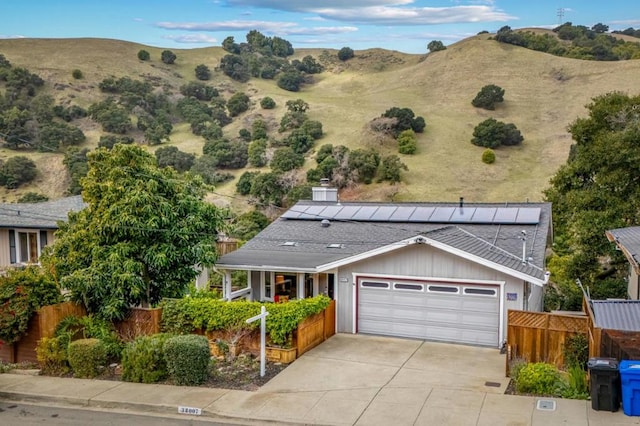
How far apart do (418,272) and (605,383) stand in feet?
23.2

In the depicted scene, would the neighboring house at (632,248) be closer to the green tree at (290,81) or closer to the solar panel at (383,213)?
the solar panel at (383,213)

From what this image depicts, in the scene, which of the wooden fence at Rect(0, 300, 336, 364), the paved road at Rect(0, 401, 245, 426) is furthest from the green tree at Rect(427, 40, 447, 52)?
the paved road at Rect(0, 401, 245, 426)

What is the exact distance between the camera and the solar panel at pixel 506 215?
2114cm

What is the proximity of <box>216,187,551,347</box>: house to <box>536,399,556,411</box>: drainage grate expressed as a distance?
4139 millimetres

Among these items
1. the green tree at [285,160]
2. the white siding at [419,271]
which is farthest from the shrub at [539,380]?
the green tree at [285,160]

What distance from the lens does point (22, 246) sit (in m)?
26.2

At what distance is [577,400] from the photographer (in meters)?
12.0

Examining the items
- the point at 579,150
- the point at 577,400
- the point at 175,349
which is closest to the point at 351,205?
the point at 579,150

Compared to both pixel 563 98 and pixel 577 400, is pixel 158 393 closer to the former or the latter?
pixel 577 400

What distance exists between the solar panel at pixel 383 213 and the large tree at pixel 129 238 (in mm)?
7011

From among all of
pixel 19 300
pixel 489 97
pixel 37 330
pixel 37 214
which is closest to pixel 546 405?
pixel 37 330

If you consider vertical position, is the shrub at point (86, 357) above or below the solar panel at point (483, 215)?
below

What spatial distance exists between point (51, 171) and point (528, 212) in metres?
46.4

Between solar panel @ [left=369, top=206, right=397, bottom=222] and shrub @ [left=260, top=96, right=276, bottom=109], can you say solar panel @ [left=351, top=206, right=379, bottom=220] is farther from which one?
shrub @ [left=260, top=96, right=276, bottom=109]
